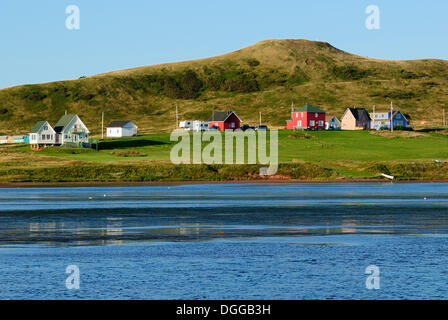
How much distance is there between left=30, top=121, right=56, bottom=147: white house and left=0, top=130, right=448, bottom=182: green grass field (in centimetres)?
1154

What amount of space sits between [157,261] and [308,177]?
7374 cm

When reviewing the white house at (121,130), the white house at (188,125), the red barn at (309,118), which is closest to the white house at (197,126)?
the white house at (188,125)

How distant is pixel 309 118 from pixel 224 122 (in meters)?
24.5

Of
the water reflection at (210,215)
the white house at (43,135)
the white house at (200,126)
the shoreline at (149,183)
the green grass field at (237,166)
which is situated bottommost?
the shoreline at (149,183)

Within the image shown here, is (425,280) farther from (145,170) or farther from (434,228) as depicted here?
(145,170)

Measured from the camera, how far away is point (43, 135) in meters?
148

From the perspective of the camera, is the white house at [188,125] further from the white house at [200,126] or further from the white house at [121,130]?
the white house at [121,130]

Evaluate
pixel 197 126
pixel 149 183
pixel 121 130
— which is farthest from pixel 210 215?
pixel 197 126

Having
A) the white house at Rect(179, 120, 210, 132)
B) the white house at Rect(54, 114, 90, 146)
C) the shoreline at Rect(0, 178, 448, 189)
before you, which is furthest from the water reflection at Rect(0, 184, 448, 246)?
the white house at Rect(179, 120, 210, 132)

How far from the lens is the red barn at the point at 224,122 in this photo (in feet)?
595

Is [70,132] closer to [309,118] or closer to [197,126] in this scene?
[197,126]

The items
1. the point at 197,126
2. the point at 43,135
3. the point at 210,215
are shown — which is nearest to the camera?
the point at 210,215

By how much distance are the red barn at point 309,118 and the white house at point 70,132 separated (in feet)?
211

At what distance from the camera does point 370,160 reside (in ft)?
384
